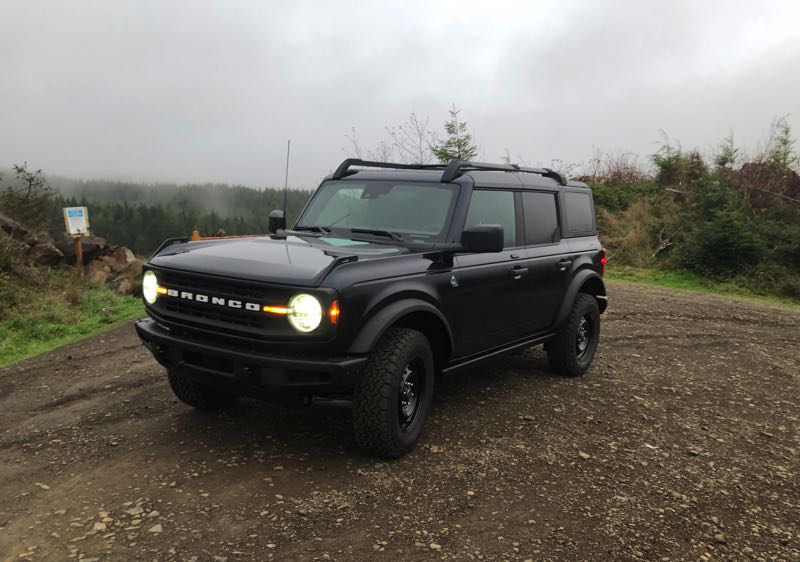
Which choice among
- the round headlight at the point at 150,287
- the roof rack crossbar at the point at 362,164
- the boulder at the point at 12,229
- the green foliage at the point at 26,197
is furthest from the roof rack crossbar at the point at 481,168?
the green foliage at the point at 26,197

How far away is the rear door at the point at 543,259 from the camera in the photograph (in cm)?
526

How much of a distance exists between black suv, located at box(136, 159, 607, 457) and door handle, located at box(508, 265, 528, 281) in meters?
0.02

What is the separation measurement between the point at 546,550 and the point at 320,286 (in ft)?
5.86

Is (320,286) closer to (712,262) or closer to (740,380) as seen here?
(740,380)

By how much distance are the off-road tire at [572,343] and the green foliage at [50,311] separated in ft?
19.5

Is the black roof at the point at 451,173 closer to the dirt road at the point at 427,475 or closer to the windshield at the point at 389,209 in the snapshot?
the windshield at the point at 389,209

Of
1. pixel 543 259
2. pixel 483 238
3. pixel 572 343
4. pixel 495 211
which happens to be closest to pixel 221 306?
pixel 483 238

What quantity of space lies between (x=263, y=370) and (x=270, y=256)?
74 centimetres

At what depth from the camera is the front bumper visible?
3.42m

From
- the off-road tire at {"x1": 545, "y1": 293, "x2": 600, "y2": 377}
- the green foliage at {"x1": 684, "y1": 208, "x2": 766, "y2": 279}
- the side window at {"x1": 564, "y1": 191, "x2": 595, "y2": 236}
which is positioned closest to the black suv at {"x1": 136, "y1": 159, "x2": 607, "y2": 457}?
the off-road tire at {"x1": 545, "y1": 293, "x2": 600, "y2": 377}

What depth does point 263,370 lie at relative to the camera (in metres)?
3.48

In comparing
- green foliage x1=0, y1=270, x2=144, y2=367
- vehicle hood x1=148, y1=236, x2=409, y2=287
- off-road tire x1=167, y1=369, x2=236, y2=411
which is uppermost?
vehicle hood x1=148, y1=236, x2=409, y2=287

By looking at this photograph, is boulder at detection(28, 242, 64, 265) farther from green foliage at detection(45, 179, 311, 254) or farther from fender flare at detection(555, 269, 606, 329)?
green foliage at detection(45, 179, 311, 254)

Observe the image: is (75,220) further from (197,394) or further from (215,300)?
(215,300)
